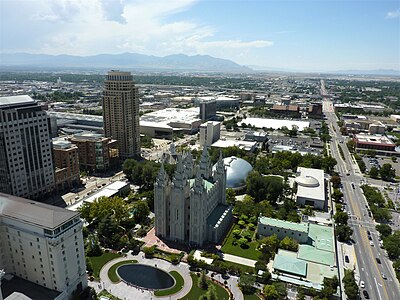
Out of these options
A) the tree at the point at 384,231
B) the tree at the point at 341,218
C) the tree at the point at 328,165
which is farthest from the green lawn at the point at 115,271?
the tree at the point at 328,165

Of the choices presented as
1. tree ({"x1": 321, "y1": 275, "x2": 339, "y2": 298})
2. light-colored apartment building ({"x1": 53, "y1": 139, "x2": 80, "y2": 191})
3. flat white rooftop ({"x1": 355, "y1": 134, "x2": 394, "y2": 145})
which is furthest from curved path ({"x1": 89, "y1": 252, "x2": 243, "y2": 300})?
flat white rooftop ({"x1": 355, "y1": 134, "x2": 394, "y2": 145})

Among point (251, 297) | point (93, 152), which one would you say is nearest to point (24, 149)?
point (93, 152)

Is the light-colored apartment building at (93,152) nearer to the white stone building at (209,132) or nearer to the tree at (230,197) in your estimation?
the white stone building at (209,132)

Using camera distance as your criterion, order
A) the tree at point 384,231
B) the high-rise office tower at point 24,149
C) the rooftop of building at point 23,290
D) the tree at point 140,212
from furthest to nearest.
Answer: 1. the high-rise office tower at point 24,149
2. the tree at point 140,212
3. the tree at point 384,231
4. the rooftop of building at point 23,290

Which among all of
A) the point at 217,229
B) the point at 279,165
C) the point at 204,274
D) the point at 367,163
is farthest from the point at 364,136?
the point at 204,274

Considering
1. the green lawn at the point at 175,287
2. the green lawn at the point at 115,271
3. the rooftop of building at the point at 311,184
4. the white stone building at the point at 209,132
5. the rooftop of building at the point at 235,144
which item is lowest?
the green lawn at the point at 175,287

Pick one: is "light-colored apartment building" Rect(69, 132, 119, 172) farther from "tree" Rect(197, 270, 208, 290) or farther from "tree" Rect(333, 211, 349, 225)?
"tree" Rect(333, 211, 349, 225)
